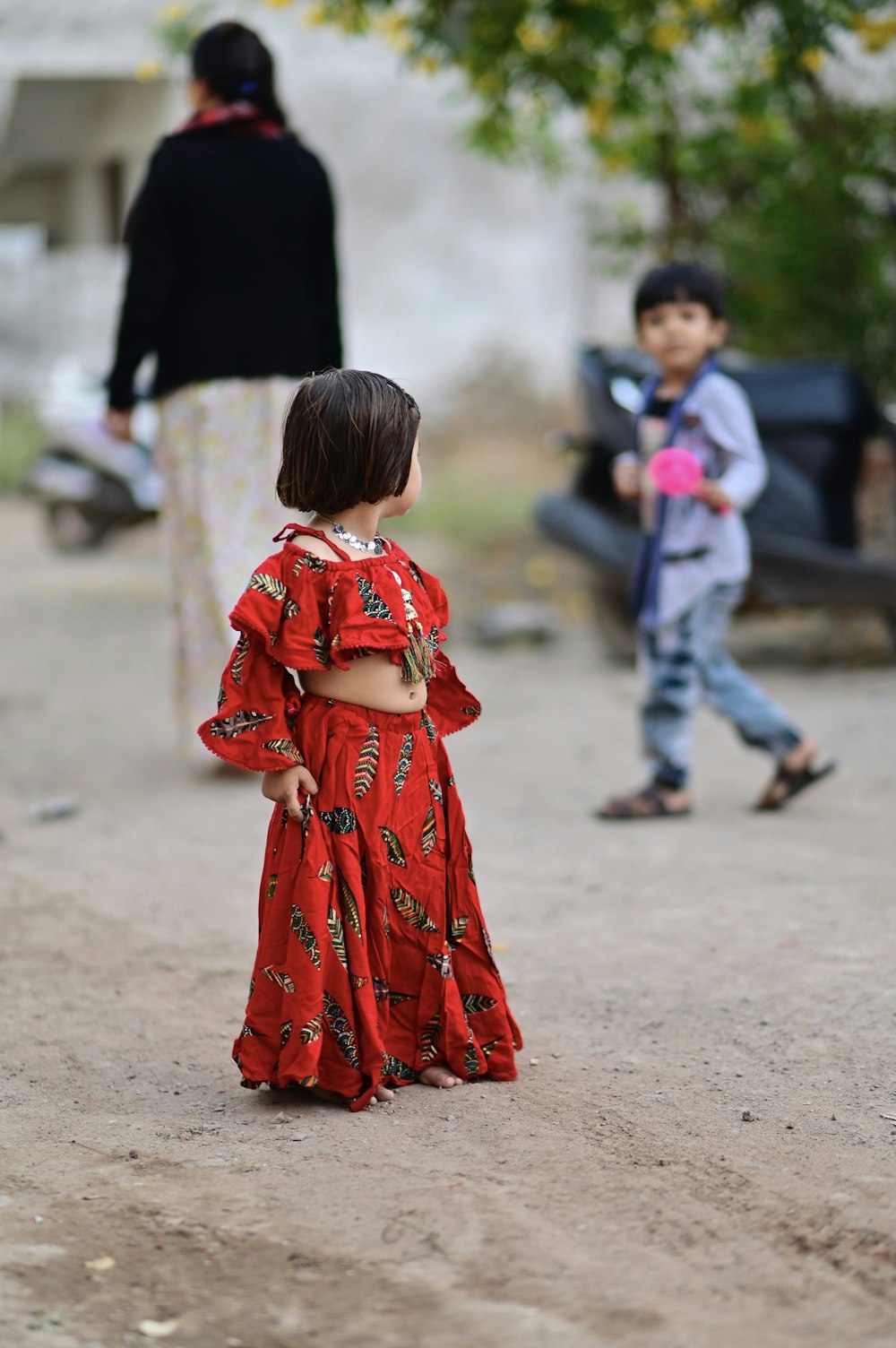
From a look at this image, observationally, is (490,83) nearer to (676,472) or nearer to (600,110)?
(600,110)

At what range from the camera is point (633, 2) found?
21.7 ft

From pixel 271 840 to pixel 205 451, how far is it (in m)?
2.72

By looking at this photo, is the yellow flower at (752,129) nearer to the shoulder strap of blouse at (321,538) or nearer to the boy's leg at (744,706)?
the boy's leg at (744,706)

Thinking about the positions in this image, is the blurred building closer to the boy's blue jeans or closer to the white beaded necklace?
the boy's blue jeans

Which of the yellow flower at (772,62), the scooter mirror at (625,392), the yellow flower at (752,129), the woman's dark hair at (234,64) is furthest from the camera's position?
the yellow flower at (752,129)

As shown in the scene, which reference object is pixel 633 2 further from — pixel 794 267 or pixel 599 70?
pixel 794 267

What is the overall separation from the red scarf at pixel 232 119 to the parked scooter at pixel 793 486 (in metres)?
2.44

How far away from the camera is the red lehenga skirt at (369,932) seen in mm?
2764

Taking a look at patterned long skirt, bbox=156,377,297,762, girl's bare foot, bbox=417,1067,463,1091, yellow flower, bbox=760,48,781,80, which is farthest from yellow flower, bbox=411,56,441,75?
girl's bare foot, bbox=417,1067,463,1091

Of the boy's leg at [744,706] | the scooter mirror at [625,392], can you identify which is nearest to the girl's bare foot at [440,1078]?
the boy's leg at [744,706]

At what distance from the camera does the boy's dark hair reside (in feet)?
15.2

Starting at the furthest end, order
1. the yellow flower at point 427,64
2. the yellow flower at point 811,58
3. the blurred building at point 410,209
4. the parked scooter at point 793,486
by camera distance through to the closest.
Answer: the blurred building at point 410,209 < the yellow flower at point 427,64 < the parked scooter at point 793,486 < the yellow flower at point 811,58

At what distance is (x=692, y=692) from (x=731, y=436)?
0.76m

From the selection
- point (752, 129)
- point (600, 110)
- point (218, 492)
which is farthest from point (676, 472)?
point (752, 129)
